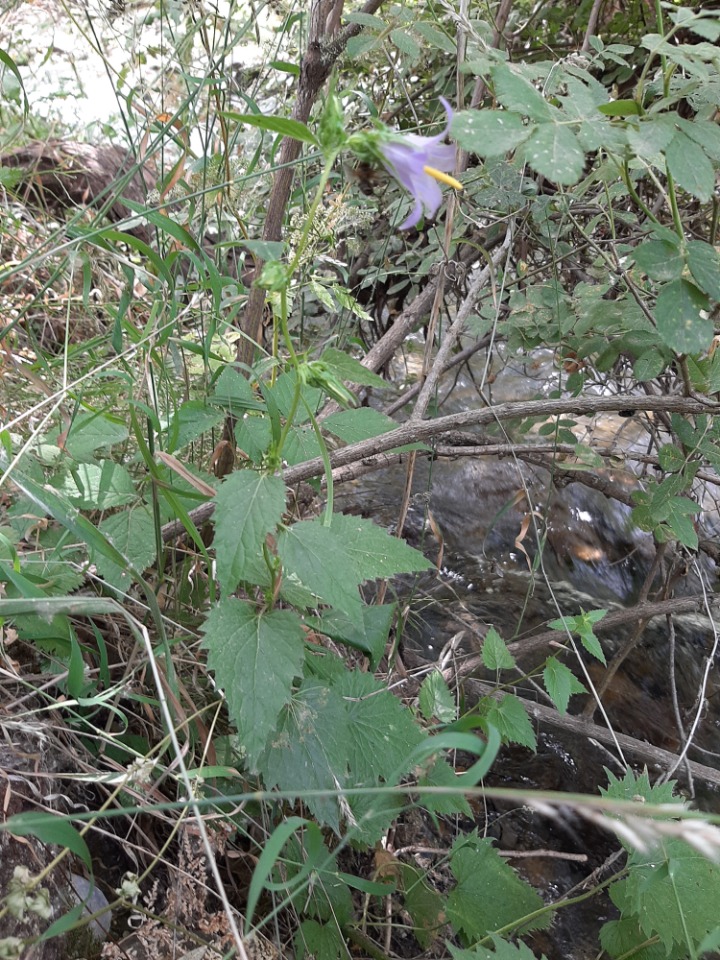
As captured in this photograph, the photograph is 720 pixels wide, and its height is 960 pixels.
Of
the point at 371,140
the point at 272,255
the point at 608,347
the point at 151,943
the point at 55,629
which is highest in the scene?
the point at 371,140

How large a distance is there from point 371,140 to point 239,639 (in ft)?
2.30

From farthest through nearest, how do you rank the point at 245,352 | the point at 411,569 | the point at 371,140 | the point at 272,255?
the point at 245,352, the point at 411,569, the point at 272,255, the point at 371,140

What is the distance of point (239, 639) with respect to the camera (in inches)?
40.5

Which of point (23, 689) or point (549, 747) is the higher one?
point (23, 689)

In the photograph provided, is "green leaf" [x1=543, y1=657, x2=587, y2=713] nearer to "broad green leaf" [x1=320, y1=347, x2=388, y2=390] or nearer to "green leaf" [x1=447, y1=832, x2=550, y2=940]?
"green leaf" [x1=447, y1=832, x2=550, y2=940]

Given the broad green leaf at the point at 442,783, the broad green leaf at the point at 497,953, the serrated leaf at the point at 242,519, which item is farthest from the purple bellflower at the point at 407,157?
the broad green leaf at the point at 497,953

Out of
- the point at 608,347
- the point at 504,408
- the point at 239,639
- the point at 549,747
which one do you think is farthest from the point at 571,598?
the point at 239,639

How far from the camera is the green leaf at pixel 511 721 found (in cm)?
141

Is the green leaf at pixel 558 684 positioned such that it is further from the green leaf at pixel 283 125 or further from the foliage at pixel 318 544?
the green leaf at pixel 283 125

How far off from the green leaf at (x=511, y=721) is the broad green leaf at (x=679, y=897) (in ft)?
0.98

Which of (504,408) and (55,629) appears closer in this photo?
(55,629)

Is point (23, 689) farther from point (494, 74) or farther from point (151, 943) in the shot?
point (494, 74)

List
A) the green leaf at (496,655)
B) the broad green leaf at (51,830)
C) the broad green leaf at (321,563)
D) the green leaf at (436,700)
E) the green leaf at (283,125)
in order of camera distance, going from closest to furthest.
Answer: the broad green leaf at (51,830), the green leaf at (283,125), the broad green leaf at (321,563), the green leaf at (436,700), the green leaf at (496,655)

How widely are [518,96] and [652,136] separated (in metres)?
0.20
